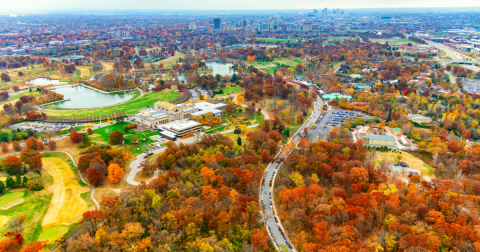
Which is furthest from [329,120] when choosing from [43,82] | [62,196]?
[43,82]

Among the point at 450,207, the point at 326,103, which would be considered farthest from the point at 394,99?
the point at 450,207

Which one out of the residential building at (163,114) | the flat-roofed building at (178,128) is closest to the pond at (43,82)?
the residential building at (163,114)

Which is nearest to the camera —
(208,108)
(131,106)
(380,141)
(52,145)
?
(52,145)

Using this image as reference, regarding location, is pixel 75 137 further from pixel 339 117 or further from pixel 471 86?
pixel 471 86

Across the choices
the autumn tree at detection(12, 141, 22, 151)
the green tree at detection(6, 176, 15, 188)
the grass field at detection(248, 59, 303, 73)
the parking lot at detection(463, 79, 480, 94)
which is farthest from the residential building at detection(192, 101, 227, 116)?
the parking lot at detection(463, 79, 480, 94)

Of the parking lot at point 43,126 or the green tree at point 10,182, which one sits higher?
the parking lot at point 43,126

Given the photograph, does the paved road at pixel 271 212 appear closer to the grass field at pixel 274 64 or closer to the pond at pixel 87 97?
the pond at pixel 87 97
